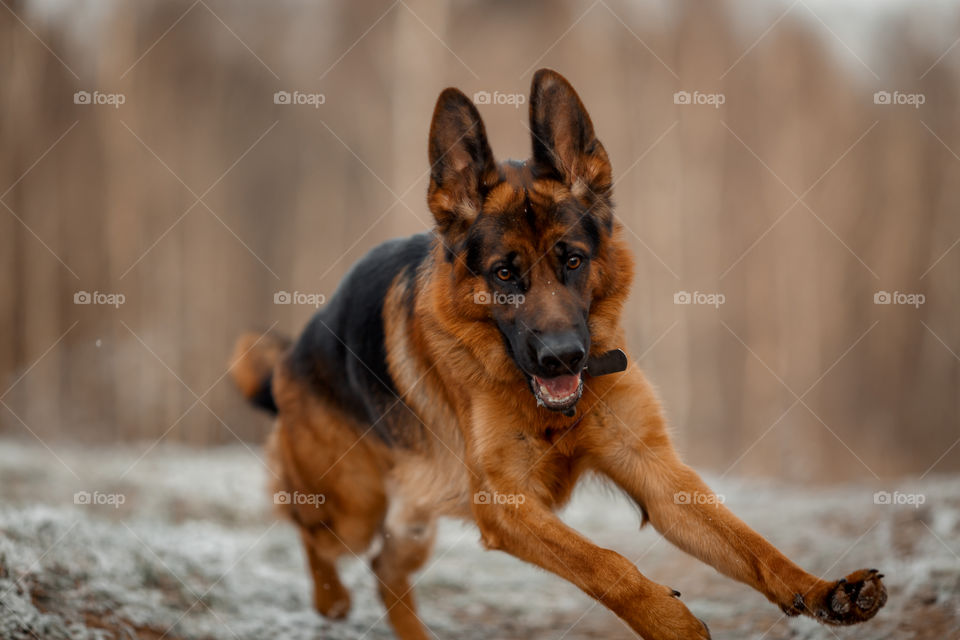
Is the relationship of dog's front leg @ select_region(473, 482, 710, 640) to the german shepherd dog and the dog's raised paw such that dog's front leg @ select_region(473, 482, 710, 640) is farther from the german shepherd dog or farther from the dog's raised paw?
the dog's raised paw

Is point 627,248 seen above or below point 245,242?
below

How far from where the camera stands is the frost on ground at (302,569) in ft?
14.5

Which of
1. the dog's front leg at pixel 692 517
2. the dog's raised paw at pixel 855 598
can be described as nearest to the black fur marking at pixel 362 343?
the dog's front leg at pixel 692 517

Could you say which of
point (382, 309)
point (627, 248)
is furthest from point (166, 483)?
point (627, 248)

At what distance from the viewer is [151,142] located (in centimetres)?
1678

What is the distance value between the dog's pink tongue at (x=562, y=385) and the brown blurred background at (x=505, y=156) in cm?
1263

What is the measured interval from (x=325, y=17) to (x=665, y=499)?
17.1m

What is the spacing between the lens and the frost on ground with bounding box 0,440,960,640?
4.41 meters

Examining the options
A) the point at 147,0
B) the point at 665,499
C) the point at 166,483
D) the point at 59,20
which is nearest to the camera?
the point at 665,499

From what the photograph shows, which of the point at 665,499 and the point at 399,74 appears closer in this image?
the point at 665,499

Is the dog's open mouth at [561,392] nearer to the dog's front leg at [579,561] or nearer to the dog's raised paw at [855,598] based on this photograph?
the dog's front leg at [579,561]

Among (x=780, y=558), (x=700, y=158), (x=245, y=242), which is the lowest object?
(x=780, y=558)

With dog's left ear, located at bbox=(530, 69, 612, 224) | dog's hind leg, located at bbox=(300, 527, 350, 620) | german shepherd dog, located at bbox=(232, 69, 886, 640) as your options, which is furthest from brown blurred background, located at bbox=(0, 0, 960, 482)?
dog's left ear, located at bbox=(530, 69, 612, 224)

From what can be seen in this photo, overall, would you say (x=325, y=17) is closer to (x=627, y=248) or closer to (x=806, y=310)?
(x=806, y=310)
